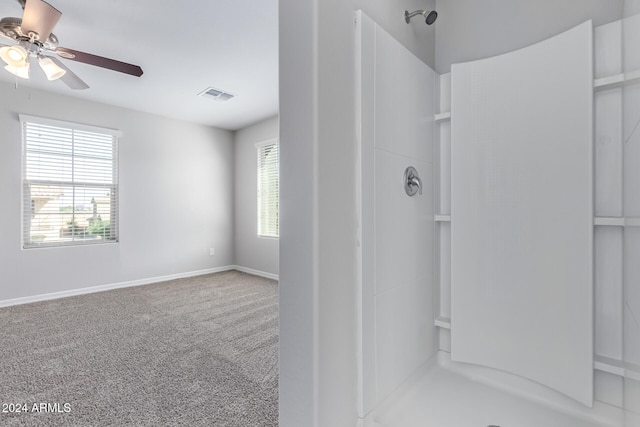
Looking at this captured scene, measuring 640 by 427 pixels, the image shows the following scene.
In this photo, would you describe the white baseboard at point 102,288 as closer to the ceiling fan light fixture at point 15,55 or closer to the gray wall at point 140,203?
the gray wall at point 140,203

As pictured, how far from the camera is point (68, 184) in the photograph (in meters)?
3.87

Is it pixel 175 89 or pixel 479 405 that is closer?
pixel 479 405

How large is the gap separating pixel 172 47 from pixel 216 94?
1.08m

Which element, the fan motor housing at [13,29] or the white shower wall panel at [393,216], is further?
the fan motor housing at [13,29]

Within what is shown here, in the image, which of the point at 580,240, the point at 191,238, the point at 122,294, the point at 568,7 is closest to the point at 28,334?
the point at 122,294

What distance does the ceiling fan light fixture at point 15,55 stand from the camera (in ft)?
6.68

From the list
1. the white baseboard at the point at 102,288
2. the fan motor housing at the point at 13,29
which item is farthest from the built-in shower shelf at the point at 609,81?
the white baseboard at the point at 102,288

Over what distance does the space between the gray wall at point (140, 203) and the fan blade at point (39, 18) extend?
223 centimetres

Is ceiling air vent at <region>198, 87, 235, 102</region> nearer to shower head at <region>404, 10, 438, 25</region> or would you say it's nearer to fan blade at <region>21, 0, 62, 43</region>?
fan blade at <region>21, 0, 62, 43</region>

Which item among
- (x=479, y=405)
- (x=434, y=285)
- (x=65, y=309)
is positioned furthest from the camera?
(x=65, y=309)

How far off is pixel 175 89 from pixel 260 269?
113 inches

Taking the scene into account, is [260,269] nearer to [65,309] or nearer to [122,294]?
[122,294]

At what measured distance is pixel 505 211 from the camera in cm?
146

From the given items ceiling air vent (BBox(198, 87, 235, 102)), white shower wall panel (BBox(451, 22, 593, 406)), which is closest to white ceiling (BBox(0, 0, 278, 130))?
ceiling air vent (BBox(198, 87, 235, 102))
